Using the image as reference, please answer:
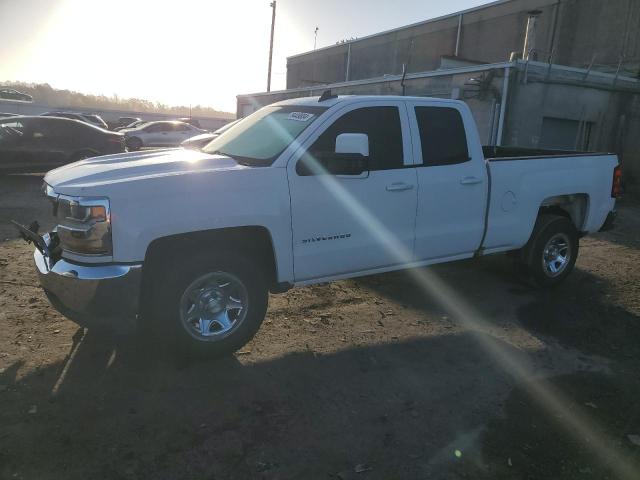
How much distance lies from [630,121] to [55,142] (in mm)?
16376

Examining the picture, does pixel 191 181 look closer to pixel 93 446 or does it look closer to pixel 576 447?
pixel 93 446

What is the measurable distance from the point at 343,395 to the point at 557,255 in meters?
3.65

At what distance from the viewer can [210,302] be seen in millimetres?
3660

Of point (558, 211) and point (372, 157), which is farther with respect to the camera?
point (558, 211)

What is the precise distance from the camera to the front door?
3873mm

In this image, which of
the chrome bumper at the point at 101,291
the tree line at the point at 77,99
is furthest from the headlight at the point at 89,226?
the tree line at the point at 77,99

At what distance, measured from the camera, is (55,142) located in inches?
470

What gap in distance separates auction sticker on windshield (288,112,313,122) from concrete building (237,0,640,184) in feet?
12.4

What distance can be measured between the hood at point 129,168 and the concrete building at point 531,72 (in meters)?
4.60

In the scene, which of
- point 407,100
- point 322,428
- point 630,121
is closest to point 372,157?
point 407,100

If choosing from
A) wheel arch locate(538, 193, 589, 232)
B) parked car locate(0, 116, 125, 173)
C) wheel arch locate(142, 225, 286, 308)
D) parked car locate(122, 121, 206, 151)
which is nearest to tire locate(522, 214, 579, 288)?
wheel arch locate(538, 193, 589, 232)

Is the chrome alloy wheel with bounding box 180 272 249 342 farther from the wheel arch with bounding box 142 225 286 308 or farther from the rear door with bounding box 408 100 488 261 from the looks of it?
the rear door with bounding box 408 100 488 261

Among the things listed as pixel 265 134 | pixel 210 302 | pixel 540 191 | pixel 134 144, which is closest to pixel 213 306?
pixel 210 302

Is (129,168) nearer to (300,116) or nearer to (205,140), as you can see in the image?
(300,116)
